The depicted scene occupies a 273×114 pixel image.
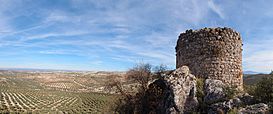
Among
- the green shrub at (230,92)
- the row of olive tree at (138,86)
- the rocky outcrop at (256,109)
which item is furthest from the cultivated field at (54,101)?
the rocky outcrop at (256,109)

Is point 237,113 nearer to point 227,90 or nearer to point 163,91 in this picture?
point 227,90

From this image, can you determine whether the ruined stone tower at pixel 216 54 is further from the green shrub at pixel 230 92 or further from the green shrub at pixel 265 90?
the green shrub at pixel 265 90

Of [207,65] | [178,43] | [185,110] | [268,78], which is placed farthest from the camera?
[178,43]

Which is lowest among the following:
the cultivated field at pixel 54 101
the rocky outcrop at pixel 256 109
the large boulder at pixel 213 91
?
the cultivated field at pixel 54 101

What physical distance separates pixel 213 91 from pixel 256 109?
2.25 meters

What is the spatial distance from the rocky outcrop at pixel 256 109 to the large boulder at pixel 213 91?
136cm

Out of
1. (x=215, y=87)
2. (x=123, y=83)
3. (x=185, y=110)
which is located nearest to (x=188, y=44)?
(x=215, y=87)

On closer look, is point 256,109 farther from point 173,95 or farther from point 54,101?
point 54,101

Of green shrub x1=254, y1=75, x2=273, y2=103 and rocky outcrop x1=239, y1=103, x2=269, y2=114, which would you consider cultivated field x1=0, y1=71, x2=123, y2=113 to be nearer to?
green shrub x1=254, y1=75, x2=273, y2=103

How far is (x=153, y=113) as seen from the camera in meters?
10.9

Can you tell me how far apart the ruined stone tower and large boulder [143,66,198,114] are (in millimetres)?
1181

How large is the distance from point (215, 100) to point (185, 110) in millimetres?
1204

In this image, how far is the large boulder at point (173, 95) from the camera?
9.87 metres

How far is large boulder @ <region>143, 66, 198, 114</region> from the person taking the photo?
9867 mm
